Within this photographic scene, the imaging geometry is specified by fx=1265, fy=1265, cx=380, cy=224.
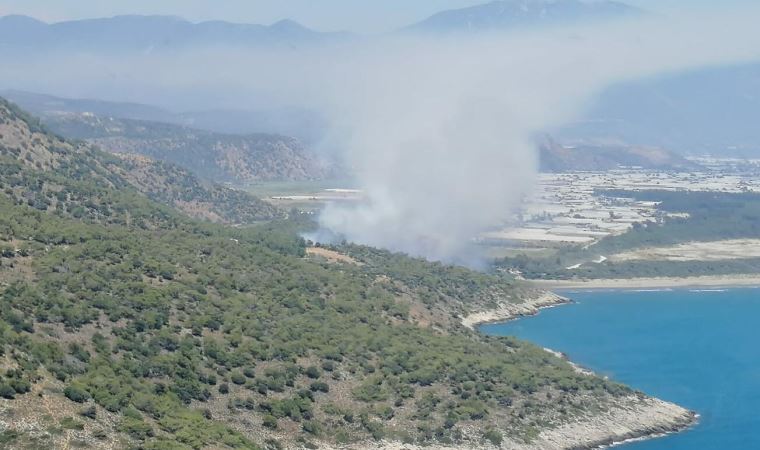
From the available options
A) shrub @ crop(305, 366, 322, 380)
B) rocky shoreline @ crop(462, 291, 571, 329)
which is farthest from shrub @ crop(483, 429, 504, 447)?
rocky shoreline @ crop(462, 291, 571, 329)

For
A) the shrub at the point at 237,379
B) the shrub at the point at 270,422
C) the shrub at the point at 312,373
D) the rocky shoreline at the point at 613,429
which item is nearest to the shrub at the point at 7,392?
the shrub at the point at 270,422

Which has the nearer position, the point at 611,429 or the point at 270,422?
the point at 270,422

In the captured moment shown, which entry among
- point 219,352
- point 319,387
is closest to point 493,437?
point 319,387

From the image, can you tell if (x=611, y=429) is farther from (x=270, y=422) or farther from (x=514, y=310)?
(x=514, y=310)

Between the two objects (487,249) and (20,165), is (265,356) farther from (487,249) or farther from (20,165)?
(487,249)

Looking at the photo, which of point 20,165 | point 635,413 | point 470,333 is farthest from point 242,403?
point 20,165

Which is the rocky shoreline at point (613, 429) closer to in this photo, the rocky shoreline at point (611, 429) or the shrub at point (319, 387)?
the rocky shoreline at point (611, 429)
